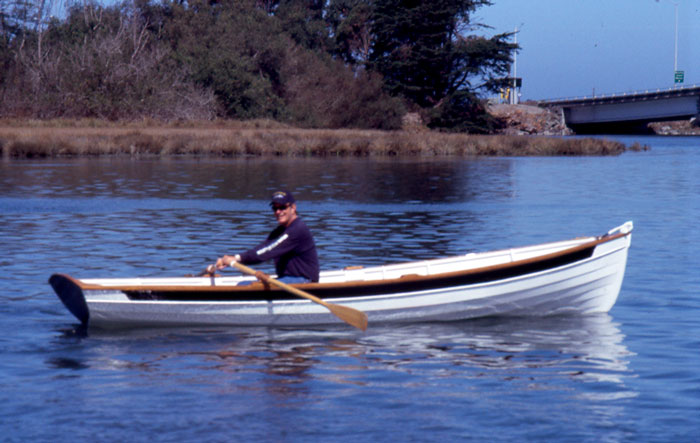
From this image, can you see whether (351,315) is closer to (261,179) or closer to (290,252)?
(290,252)

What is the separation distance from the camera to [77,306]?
11508 mm

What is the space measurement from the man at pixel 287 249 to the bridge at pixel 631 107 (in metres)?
88.7

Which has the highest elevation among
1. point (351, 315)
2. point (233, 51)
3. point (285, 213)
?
point (233, 51)

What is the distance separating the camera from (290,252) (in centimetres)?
1184

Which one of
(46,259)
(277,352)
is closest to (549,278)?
(277,352)

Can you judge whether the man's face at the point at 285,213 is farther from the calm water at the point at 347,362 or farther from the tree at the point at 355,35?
the tree at the point at 355,35

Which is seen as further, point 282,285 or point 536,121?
point 536,121

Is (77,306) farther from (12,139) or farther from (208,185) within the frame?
(12,139)

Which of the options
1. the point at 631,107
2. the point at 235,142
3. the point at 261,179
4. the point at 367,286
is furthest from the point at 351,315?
the point at 631,107

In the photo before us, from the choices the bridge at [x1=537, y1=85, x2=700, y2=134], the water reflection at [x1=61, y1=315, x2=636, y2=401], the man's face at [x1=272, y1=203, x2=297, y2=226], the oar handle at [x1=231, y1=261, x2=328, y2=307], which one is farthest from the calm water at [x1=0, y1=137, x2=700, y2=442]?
the bridge at [x1=537, y1=85, x2=700, y2=134]

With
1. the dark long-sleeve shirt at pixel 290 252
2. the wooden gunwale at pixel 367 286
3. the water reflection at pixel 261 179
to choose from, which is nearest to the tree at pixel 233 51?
the water reflection at pixel 261 179

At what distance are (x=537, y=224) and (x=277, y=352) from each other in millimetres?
13942

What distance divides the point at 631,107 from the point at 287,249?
306 ft

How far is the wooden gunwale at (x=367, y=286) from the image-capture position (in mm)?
11344
